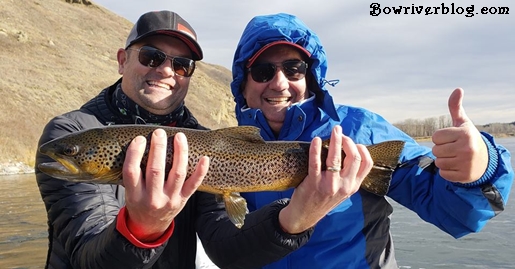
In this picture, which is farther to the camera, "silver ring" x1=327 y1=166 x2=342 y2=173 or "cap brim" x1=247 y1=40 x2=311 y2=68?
"cap brim" x1=247 y1=40 x2=311 y2=68

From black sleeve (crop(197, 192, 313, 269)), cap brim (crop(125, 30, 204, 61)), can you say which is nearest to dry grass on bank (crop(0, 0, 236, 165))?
cap brim (crop(125, 30, 204, 61))

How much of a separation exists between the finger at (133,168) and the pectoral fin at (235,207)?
0.78 meters

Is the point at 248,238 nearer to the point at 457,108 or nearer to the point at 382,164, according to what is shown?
the point at 382,164

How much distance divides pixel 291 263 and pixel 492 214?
1620mm

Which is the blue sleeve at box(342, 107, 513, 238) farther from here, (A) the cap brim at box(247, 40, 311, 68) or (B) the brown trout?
(A) the cap brim at box(247, 40, 311, 68)

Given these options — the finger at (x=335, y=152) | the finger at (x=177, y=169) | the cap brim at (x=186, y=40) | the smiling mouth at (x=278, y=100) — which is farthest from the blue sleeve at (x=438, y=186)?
the finger at (x=177, y=169)

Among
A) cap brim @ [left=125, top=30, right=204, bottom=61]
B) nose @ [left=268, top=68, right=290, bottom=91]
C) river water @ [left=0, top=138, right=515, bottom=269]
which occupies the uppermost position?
cap brim @ [left=125, top=30, right=204, bottom=61]

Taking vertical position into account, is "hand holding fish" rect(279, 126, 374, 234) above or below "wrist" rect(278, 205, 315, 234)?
above

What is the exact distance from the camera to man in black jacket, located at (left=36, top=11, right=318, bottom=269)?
2.85m

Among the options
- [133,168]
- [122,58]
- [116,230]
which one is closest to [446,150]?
[133,168]

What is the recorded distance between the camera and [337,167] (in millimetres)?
3100

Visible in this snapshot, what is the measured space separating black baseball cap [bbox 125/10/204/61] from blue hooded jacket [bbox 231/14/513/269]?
27.5 inches

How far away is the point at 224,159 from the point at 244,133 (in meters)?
0.26

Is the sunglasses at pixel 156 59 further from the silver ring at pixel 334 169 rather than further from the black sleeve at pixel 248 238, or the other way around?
the silver ring at pixel 334 169
